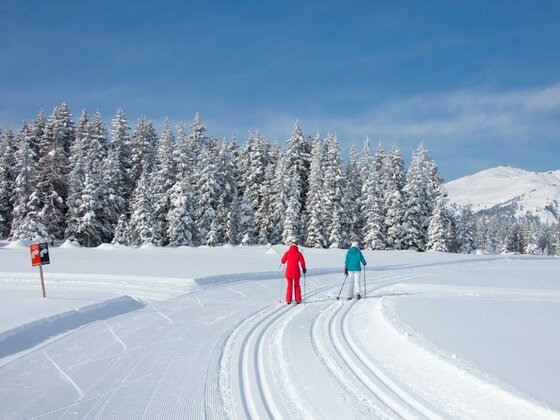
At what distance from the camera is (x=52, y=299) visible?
41.2ft

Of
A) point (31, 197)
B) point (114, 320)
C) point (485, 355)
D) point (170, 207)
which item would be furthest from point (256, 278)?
point (31, 197)

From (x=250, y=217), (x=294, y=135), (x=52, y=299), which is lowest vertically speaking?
(x=52, y=299)

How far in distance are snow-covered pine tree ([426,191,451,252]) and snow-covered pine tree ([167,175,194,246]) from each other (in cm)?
2591

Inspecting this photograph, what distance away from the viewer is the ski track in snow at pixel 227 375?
5266mm

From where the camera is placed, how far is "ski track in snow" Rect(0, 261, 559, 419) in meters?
5.27

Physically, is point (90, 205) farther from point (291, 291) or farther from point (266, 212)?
point (291, 291)

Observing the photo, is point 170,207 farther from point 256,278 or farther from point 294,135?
point 256,278

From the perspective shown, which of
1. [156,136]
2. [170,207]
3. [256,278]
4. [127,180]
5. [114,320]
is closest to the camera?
[114,320]

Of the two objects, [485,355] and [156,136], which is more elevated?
[156,136]

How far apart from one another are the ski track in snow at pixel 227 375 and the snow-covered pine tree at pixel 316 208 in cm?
3714

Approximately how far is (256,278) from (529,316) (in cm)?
1182

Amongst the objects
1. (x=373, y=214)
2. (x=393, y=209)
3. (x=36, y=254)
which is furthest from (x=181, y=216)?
(x=36, y=254)

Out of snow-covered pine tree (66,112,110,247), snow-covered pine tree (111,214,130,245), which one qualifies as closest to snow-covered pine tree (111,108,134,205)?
snow-covered pine tree (66,112,110,247)

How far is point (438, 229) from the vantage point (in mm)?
50156
